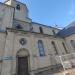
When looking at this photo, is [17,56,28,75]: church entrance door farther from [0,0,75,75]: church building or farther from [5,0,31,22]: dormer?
[5,0,31,22]: dormer

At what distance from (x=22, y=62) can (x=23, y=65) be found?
A: 0.43 m

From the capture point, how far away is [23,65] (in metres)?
12.0

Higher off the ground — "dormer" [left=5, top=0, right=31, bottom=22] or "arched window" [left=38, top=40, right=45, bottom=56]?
"dormer" [left=5, top=0, right=31, bottom=22]

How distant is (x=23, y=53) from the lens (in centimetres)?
1251

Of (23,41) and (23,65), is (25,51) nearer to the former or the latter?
(23,41)

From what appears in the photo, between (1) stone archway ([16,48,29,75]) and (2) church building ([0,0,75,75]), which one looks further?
(1) stone archway ([16,48,29,75])

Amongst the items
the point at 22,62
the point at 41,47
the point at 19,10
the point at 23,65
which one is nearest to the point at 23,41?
the point at 22,62

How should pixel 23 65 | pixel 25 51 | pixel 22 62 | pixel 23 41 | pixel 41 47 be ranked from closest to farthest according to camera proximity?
pixel 23 65, pixel 22 62, pixel 25 51, pixel 23 41, pixel 41 47

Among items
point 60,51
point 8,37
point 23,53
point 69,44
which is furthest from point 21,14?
point 69,44

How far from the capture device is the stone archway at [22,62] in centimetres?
1153

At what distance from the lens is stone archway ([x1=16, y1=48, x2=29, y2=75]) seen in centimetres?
1153

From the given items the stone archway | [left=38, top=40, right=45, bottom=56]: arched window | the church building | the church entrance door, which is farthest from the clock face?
[left=38, top=40, right=45, bottom=56]: arched window

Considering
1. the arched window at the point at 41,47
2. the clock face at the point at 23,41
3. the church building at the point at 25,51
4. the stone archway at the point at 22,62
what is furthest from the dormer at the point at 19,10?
the stone archway at the point at 22,62

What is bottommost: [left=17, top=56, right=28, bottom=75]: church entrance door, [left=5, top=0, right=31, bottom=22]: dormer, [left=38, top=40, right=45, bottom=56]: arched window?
[left=17, top=56, right=28, bottom=75]: church entrance door
